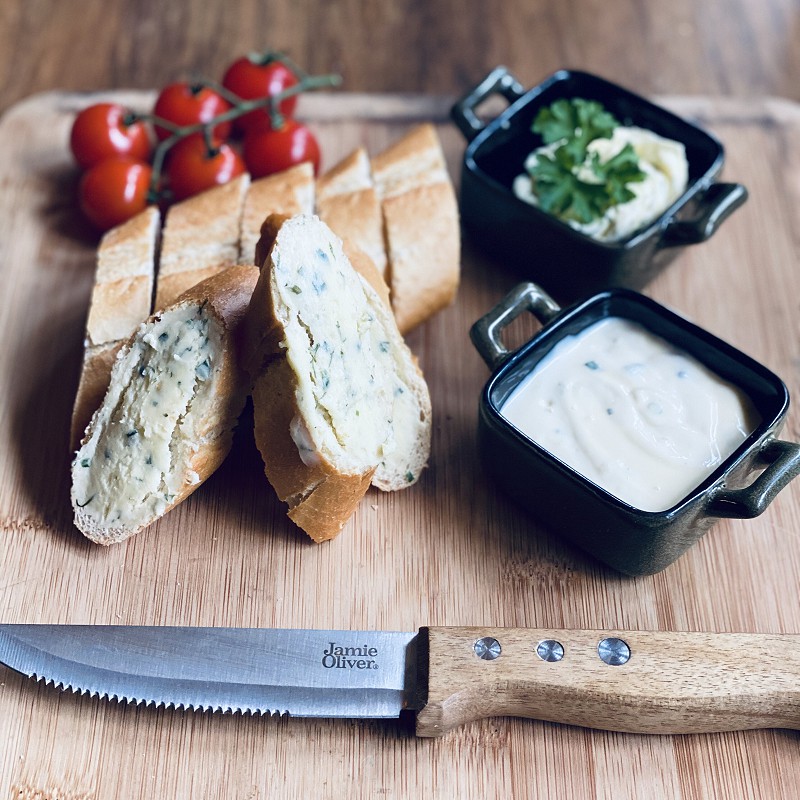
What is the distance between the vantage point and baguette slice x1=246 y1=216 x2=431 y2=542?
231 cm

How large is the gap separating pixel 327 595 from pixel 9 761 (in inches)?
34.1

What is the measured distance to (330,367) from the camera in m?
2.39

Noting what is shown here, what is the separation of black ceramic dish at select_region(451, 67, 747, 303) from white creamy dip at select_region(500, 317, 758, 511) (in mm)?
416

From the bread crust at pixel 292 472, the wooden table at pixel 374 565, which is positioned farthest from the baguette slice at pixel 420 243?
the bread crust at pixel 292 472

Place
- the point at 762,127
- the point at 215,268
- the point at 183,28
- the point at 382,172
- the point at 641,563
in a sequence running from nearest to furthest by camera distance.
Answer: the point at 641,563 < the point at 215,268 < the point at 382,172 < the point at 762,127 < the point at 183,28

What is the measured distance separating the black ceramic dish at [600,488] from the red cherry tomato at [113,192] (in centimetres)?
140

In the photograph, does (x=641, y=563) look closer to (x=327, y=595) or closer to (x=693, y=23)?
(x=327, y=595)

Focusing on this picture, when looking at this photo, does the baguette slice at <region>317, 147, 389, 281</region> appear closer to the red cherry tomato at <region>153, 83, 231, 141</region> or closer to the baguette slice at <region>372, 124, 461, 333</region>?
the baguette slice at <region>372, 124, 461, 333</region>

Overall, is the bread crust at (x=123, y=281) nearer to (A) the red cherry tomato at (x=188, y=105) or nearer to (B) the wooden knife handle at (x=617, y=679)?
(A) the red cherry tomato at (x=188, y=105)

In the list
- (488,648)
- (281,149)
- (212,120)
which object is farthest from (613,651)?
(212,120)

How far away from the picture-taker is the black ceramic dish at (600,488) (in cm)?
228

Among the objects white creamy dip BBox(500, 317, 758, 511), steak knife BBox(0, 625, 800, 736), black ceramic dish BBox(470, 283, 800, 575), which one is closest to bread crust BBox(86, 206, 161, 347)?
steak knife BBox(0, 625, 800, 736)

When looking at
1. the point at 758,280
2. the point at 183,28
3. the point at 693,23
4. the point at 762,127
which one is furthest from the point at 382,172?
the point at 693,23

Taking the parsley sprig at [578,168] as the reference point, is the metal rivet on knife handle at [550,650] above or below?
below
